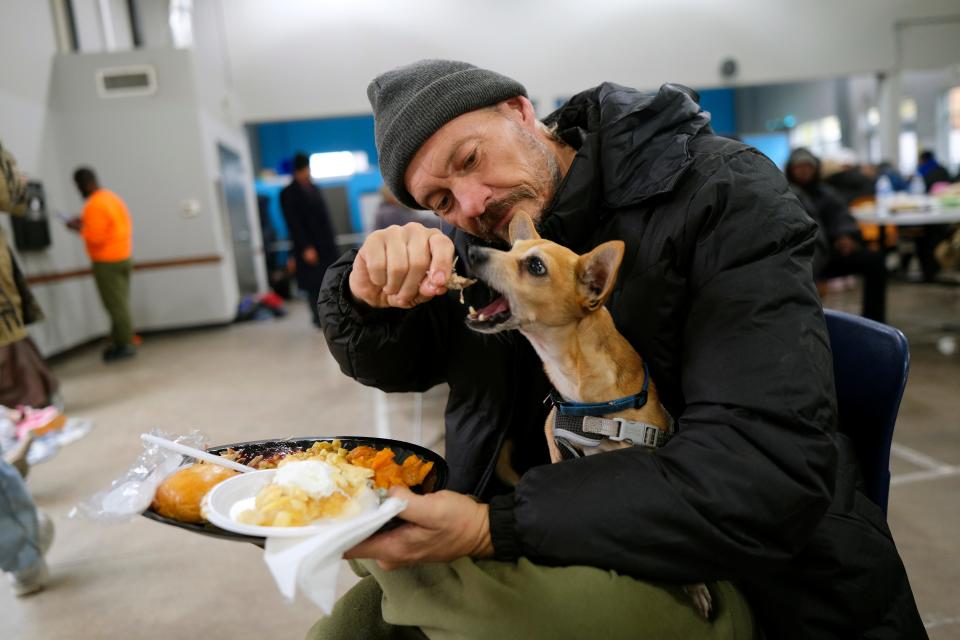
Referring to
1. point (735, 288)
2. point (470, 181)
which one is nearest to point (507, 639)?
Answer: point (735, 288)

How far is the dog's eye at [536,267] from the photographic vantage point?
4.01 ft

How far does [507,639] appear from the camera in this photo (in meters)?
0.81

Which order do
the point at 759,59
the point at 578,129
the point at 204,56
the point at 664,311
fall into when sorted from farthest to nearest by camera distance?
the point at 759,59 < the point at 204,56 < the point at 578,129 < the point at 664,311

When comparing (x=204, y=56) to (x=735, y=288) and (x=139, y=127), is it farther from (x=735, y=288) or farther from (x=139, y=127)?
(x=735, y=288)

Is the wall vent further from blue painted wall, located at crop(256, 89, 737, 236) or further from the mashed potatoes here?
the mashed potatoes

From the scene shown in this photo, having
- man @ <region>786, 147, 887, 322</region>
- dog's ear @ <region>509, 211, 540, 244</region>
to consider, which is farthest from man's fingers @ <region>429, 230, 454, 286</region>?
man @ <region>786, 147, 887, 322</region>

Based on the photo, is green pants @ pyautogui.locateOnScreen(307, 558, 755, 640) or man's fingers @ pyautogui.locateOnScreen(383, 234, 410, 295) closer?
green pants @ pyautogui.locateOnScreen(307, 558, 755, 640)

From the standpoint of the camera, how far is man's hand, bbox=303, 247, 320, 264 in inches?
284

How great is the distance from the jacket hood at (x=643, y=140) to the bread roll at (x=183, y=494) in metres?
0.80

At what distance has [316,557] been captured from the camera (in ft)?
2.15

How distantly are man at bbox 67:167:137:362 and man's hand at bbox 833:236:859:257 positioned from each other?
661 centimetres

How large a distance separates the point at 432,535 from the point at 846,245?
5280 mm

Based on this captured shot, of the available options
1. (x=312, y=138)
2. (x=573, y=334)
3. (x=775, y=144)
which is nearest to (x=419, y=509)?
(x=573, y=334)

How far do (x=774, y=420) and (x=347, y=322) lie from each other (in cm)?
71
